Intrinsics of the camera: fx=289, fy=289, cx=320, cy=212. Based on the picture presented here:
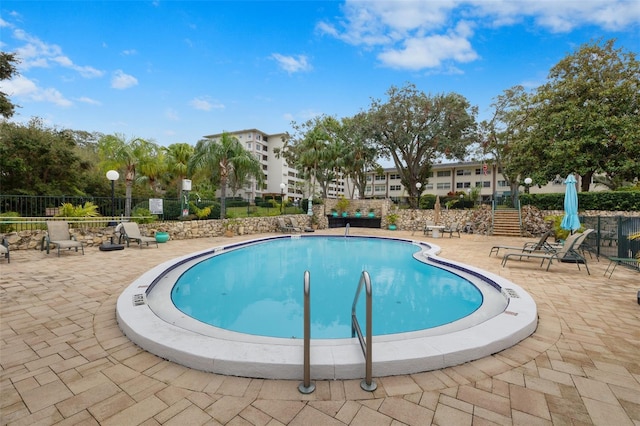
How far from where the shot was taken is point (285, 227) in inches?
685

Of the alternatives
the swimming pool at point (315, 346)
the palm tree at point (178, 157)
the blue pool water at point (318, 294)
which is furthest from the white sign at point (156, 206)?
the palm tree at point (178, 157)

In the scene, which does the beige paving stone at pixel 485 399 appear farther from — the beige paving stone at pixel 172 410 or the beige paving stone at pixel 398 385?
the beige paving stone at pixel 172 410

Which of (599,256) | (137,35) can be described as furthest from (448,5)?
(137,35)

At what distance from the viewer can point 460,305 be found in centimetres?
531

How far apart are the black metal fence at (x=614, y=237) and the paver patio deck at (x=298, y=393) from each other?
18.6 feet

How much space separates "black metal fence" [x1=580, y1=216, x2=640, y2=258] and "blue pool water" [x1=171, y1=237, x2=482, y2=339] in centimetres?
509

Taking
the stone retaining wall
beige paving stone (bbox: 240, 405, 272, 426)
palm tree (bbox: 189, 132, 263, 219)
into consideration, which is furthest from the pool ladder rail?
palm tree (bbox: 189, 132, 263, 219)

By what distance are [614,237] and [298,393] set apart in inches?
471

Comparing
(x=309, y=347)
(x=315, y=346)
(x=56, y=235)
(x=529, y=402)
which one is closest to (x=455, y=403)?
(x=529, y=402)

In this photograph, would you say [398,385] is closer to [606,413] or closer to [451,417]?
[451,417]

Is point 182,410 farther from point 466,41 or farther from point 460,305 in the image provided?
point 466,41

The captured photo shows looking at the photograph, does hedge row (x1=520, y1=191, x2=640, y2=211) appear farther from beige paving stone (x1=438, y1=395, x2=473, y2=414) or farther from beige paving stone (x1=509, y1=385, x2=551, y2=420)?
beige paving stone (x1=438, y1=395, x2=473, y2=414)

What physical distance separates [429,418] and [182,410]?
1.72m

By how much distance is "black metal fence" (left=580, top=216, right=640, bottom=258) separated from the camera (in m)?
7.74
